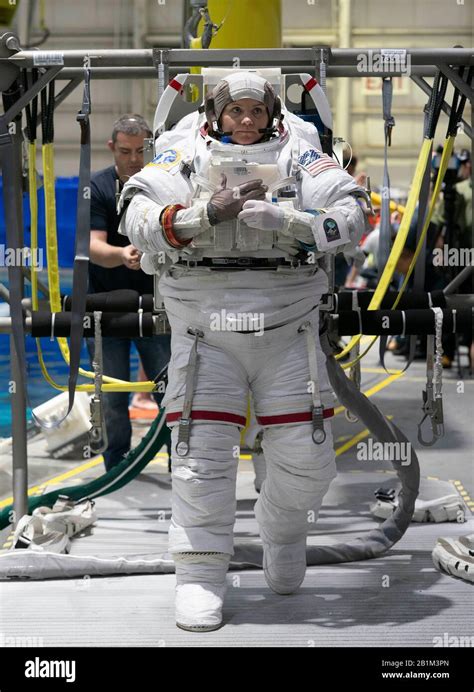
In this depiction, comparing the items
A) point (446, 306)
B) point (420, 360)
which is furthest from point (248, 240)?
point (420, 360)

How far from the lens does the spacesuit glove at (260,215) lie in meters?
3.26

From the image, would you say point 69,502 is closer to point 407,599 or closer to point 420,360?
point 407,599

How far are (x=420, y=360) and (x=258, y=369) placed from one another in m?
6.91

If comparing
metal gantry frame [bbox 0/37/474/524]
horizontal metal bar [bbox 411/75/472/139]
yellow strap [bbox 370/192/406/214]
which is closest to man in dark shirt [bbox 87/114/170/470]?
→ metal gantry frame [bbox 0/37/474/524]

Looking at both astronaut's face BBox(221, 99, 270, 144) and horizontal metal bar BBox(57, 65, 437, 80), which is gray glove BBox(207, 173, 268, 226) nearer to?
astronaut's face BBox(221, 99, 270, 144)

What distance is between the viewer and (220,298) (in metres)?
3.50

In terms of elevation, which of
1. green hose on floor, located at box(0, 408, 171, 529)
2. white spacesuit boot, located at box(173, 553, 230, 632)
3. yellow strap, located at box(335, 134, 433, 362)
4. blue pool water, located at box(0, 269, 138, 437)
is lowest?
blue pool water, located at box(0, 269, 138, 437)

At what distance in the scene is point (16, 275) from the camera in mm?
4094

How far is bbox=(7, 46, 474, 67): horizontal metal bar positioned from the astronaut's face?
1.87 ft

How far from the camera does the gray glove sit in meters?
3.27

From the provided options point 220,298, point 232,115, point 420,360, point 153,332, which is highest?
point 232,115

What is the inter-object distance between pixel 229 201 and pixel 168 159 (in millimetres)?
419

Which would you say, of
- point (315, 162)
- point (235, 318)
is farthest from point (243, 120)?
point (235, 318)

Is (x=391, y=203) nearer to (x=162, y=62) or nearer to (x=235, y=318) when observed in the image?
(x=162, y=62)
